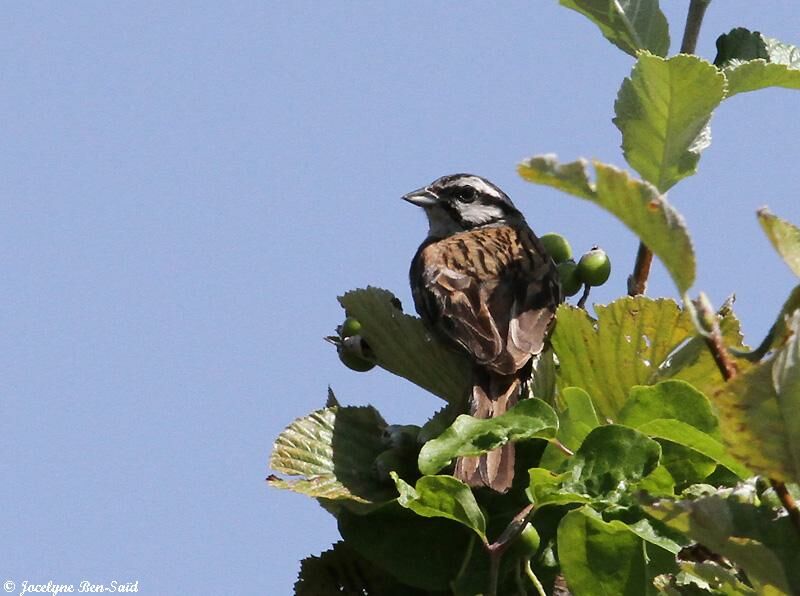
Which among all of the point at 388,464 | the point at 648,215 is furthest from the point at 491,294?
the point at 648,215

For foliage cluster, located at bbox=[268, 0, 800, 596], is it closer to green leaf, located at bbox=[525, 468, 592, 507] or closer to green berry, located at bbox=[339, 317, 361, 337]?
green leaf, located at bbox=[525, 468, 592, 507]

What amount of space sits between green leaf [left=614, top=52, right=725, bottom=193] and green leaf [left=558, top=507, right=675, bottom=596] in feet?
2.37

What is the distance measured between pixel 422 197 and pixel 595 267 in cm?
293

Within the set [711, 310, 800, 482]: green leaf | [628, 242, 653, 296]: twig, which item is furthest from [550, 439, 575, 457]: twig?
[711, 310, 800, 482]: green leaf

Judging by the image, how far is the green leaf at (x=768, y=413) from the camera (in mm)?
1499

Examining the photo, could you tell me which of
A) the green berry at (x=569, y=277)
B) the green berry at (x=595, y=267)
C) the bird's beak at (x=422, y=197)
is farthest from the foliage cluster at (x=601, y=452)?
the bird's beak at (x=422, y=197)

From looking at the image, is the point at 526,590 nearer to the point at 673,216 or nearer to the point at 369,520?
the point at 369,520

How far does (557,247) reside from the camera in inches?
157

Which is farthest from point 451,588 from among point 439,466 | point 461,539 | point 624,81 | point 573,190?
point 573,190

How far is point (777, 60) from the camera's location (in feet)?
10.5

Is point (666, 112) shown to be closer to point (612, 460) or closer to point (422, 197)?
point (612, 460)

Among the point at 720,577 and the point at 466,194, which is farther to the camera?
the point at 466,194

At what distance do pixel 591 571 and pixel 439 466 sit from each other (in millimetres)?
339

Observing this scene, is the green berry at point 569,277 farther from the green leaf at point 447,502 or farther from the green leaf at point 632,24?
the green leaf at point 447,502
